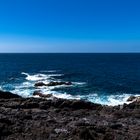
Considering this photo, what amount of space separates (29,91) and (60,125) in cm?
3799

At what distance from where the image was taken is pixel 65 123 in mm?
21969

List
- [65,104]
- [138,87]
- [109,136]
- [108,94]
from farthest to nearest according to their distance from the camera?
[138,87] < [108,94] < [65,104] < [109,136]

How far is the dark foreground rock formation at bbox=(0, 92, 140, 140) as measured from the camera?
1948 centimetres

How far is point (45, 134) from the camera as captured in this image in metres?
19.7

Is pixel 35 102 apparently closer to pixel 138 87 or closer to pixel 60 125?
pixel 60 125

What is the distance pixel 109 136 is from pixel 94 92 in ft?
126

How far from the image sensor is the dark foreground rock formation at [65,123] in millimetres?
19484

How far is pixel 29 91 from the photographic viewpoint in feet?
192

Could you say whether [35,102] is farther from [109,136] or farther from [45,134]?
[109,136]

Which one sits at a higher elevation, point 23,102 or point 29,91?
point 23,102

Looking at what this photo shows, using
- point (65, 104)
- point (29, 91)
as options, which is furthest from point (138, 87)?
point (65, 104)

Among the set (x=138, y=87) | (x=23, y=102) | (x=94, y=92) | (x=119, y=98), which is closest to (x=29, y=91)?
(x=94, y=92)

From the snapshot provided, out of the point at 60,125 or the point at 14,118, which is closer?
the point at 60,125

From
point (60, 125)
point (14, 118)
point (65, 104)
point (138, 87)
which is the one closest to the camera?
point (60, 125)
